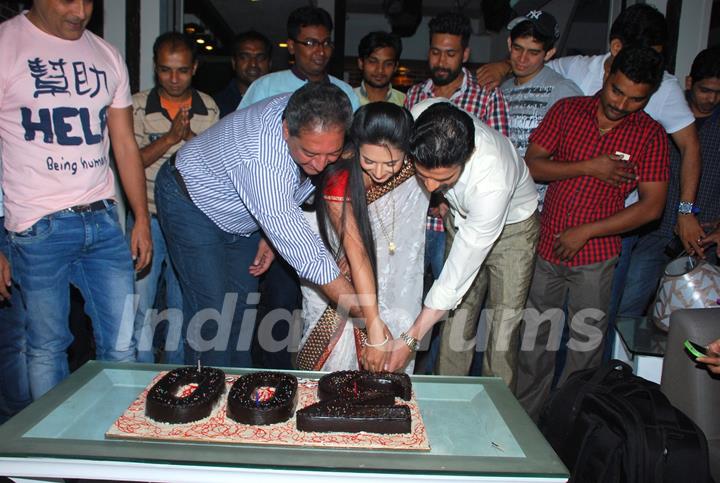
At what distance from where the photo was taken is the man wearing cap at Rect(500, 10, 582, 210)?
2590mm

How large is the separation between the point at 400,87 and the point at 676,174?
5.86 m

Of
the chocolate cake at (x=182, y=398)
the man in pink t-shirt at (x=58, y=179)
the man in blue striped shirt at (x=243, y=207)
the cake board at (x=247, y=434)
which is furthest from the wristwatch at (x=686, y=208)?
the man in pink t-shirt at (x=58, y=179)

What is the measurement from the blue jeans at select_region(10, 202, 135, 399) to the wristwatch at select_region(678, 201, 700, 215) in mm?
2165

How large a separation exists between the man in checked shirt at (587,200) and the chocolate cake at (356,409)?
1.10 metres

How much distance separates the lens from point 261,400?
1.46 metres

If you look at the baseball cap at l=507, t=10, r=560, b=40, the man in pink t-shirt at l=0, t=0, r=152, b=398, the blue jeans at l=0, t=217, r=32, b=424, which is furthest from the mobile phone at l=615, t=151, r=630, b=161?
the blue jeans at l=0, t=217, r=32, b=424

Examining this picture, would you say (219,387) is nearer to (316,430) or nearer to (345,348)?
(316,430)

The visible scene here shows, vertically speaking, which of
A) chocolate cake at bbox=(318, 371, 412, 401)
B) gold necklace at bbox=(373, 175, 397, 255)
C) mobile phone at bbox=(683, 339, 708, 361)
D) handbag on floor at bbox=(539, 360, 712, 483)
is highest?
gold necklace at bbox=(373, 175, 397, 255)

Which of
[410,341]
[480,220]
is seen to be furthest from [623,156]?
[410,341]

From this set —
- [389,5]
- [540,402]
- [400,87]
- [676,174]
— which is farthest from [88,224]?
[400,87]

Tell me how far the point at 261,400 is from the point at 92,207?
89 cm

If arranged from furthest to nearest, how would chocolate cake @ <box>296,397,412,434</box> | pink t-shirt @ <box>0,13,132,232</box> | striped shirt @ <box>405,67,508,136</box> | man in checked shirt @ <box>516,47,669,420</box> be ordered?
striped shirt @ <box>405,67,508,136</box> → man in checked shirt @ <box>516,47,669,420</box> → pink t-shirt @ <box>0,13,132,232</box> → chocolate cake @ <box>296,397,412,434</box>

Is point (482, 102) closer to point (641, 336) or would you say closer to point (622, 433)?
point (641, 336)

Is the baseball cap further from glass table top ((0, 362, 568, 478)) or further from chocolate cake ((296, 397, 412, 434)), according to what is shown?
chocolate cake ((296, 397, 412, 434))
